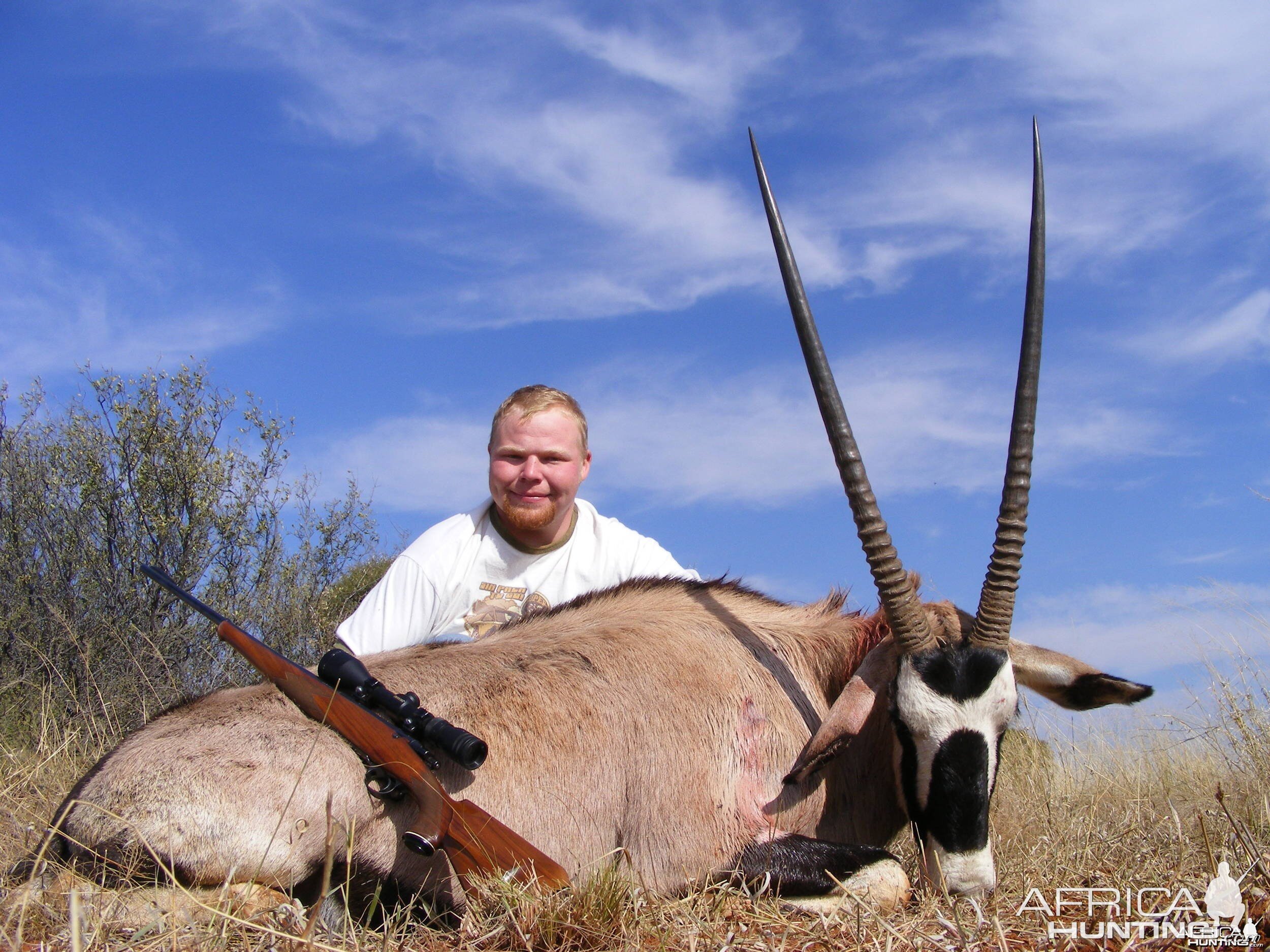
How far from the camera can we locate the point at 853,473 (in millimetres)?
4297

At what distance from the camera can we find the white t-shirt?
17.4 ft

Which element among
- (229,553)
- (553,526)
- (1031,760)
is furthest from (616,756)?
(229,553)

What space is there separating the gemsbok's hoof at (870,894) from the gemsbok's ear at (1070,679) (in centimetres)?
97

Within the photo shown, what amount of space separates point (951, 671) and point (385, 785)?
2141 mm

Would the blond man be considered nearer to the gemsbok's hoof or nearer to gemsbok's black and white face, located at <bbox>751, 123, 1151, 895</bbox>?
gemsbok's black and white face, located at <bbox>751, 123, 1151, 895</bbox>

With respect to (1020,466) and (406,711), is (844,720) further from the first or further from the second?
(406,711)

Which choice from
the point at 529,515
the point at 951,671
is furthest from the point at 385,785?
the point at 951,671

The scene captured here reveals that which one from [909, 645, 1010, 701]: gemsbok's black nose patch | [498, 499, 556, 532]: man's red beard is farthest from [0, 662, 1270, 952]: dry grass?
[498, 499, 556, 532]: man's red beard

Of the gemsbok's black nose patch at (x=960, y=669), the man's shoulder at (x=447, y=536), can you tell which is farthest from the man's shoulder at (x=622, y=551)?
the gemsbok's black nose patch at (x=960, y=669)

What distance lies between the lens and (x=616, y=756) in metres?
4.04

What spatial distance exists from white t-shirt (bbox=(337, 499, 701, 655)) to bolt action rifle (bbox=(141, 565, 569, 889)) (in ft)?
3.38

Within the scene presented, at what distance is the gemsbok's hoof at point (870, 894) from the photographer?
3674 millimetres

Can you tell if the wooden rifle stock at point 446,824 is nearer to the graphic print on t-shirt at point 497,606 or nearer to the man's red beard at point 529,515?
the graphic print on t-shirt at point 497,606

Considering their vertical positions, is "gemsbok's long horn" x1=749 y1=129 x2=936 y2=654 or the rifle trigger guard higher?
"gemsbok's long horn" x1=749 y1=129 x2=936 y2=654
